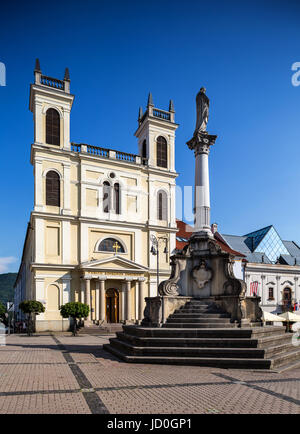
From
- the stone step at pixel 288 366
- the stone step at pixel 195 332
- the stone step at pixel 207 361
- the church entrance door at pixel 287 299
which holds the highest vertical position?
the stone step at pixel 195 332

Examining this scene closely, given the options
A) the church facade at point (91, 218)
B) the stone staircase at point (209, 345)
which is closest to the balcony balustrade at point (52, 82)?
the church facade at point (91, 218)

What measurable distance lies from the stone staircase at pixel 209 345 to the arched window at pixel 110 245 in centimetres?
2354

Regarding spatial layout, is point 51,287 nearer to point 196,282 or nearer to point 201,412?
point 196,282

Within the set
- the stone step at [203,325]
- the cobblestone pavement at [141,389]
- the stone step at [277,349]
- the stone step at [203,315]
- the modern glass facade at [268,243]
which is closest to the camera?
the cobblestone pavement at [141,389]

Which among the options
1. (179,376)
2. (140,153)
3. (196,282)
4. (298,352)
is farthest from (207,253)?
(140,153)

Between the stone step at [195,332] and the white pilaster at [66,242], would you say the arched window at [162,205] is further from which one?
the stone step at [195,332]

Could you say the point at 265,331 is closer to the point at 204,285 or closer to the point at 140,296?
the point at 204,285

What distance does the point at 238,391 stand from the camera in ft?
25.2

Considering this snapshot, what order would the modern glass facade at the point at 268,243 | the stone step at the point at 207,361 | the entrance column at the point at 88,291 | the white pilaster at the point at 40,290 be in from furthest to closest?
the modern glass facade at the point at 268,243 → the entrance column at the point at 88,291 → the white pilaster at the point at 40,290 → the stone step at the point at 207,361

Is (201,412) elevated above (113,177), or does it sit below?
below

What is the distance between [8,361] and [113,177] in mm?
27287

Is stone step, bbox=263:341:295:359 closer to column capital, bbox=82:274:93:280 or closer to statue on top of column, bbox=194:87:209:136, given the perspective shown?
statue on top of column, bbox=194:87:209:136

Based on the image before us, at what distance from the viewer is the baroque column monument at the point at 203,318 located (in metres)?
11.0

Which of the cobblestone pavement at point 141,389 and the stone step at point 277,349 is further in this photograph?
the stone step at point 277,349
